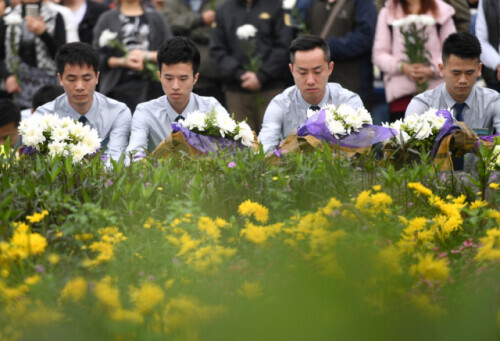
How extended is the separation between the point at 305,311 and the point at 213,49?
5.53 metres

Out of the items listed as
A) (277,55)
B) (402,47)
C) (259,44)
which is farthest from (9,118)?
(402,47)

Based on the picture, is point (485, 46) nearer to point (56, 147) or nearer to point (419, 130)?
point (419, 130)

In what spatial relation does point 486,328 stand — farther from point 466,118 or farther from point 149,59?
point 149,59

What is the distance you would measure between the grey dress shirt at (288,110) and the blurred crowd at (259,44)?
106 cm

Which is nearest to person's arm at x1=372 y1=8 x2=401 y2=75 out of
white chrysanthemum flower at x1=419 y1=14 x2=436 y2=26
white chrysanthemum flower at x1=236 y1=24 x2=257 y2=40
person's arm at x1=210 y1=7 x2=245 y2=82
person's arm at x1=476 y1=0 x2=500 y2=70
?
white chrysanthemum flower at x1=419 y1=14 x2=436 y2=26

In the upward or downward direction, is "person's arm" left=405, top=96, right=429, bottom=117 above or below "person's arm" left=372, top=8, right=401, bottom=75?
below

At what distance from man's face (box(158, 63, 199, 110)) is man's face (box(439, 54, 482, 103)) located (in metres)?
1.95

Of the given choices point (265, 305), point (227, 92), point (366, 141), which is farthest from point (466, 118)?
point (265, 305)

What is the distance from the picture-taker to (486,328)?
2.21 m

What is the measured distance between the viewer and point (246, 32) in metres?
7.18

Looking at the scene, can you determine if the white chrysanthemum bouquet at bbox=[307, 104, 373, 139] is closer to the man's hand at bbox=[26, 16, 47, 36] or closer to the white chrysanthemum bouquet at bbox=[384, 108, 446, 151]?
the white chrysanthemum bouquet at bbox=[384, 108, 446, 151]

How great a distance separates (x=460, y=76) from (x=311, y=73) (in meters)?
1.09

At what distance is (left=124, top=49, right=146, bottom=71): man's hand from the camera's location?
7180mm

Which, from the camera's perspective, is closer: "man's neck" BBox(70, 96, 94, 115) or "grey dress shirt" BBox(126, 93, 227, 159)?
"grey dress shirt" BBox(126, 93, 227, 159)
